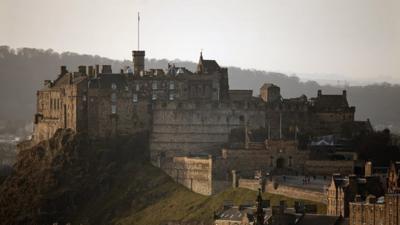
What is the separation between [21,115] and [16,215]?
57358 mm

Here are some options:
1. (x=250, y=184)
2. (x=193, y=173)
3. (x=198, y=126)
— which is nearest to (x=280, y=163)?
(x=250, y=184)

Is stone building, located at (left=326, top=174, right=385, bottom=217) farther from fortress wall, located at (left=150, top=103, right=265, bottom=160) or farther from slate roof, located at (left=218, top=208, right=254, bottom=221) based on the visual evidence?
fortress wall, located at (left=150, top=103, right=265, bottom=160)

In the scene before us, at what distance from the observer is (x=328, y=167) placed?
9669cm

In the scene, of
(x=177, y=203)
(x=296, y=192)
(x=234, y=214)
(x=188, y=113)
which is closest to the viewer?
(x=234, y=214)

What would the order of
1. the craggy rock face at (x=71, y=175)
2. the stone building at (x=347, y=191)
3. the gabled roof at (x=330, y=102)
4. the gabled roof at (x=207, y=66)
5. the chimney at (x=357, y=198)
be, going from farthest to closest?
1. the gabled roof at (x=207, y=66)
2. the craggy rock face at (x=71, y=175)
3. the gabled roof at (x=330, y=102)
4. the stone building at (x=347, y=191)
5. the chimney at (x=357, y=198)

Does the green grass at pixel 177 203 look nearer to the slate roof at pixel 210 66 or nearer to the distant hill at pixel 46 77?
the slate roof at pixel 210 66

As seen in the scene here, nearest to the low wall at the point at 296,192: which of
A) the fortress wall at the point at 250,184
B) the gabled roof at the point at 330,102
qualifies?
the fortress wall at the point at 250,184

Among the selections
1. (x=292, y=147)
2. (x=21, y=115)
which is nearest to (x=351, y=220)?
(x=292, y=147)

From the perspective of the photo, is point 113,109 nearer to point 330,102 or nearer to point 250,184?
point 330,102

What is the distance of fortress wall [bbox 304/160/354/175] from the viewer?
95.6 metres

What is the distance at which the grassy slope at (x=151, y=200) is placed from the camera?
314 ft

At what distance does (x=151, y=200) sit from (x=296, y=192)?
14.5 meters

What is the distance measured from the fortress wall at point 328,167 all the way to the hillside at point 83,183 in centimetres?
992

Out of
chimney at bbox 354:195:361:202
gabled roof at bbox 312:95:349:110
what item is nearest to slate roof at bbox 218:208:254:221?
chimney at bbox 354:195:361:202
